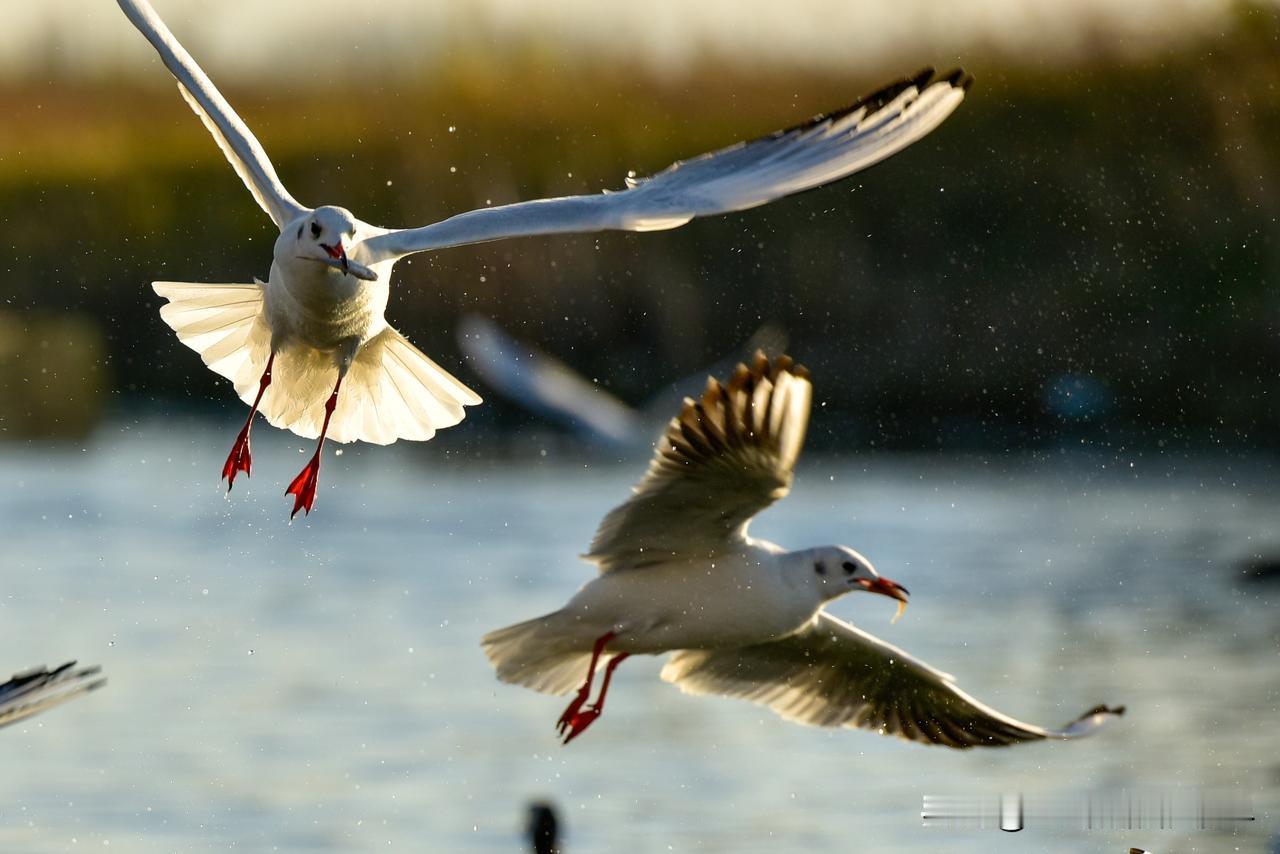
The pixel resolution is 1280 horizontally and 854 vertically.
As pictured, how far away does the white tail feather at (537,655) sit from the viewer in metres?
7.75

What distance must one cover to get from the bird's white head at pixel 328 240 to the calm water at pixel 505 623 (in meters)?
2.66

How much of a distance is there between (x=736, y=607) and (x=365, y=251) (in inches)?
62.0

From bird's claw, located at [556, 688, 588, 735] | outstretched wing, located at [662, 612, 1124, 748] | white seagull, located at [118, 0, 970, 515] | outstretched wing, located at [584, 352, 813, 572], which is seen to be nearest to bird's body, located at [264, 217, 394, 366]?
white seagull, located at [118, 0, 970, 515]

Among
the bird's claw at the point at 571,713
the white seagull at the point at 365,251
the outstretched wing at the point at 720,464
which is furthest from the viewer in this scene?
the bird's claw at the point at 571,713

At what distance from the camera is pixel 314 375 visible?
8.37m

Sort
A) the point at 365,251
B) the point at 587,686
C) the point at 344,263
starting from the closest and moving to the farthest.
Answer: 1. the point at 344,263
2. the point at 365,251
3. the point at 587,686

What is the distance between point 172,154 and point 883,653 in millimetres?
19111

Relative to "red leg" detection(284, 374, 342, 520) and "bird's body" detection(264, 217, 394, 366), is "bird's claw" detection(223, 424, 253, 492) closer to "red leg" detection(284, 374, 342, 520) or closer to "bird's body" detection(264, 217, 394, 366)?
"red leg" detection(284, 374, 342, 520)

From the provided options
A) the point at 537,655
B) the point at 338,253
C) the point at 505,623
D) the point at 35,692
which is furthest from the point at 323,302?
the point at 505,623

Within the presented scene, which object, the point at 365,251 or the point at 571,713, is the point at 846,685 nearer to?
the point at 571,713

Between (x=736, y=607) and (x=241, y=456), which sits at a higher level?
(x=241, y=456)

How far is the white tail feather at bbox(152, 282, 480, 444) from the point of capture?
27.5 ft

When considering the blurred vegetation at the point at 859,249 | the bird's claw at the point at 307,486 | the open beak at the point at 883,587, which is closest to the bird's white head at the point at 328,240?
the bird's claw at the point at 307,486

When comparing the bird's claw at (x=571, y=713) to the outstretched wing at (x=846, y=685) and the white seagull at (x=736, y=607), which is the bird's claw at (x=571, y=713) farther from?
the outstretched wing at (x=846, y=685)
